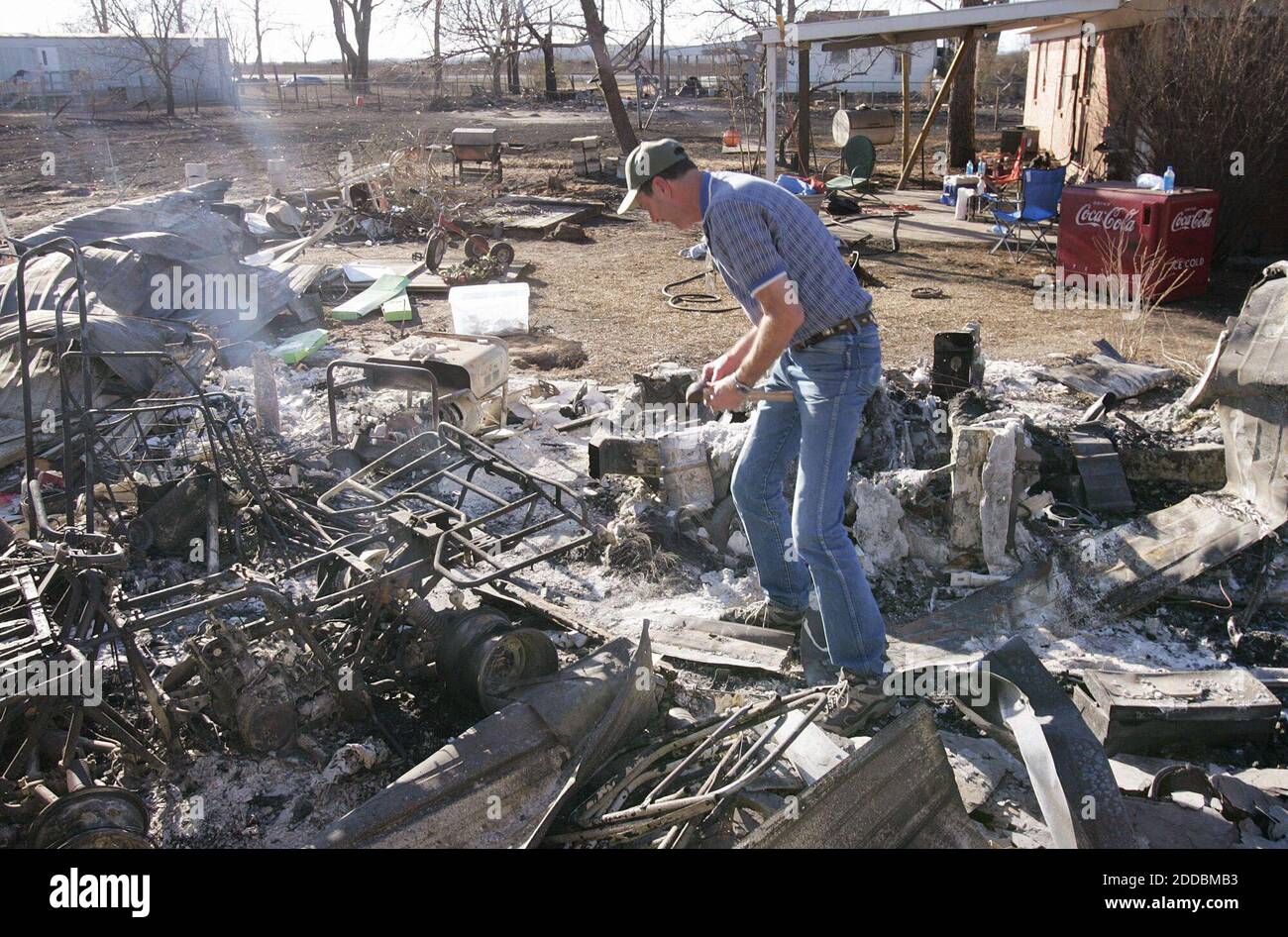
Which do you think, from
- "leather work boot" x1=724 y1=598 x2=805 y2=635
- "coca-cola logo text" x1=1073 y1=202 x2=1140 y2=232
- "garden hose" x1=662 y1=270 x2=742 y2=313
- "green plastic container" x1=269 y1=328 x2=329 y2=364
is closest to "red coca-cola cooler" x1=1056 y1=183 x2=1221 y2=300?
"coca-cola logo text" x1=1073 y1=202 x2=1140 y2=232

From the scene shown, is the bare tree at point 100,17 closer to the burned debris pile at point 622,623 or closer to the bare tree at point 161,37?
the bare tree at point 161,37

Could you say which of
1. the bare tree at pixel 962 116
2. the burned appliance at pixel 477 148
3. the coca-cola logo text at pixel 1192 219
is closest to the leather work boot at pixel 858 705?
the coca-cola logo text at pixel 1192 219

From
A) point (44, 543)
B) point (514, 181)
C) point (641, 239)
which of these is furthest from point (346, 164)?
point (44, 543)

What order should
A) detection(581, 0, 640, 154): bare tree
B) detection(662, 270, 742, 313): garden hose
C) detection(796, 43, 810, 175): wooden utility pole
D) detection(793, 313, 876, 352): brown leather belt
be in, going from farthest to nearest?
detection(581, 0, 640, 154): bare tree, detection(796, 43, 810, 175): wooden utility pole, detection(662, 270, 742, 313): garden hose, detection(793, 313, 876, 352): brown leather belt

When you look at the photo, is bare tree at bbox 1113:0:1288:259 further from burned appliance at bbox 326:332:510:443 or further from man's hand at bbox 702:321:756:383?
man's hand at bbox 702:321:756:383

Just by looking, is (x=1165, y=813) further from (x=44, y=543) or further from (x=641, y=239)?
(x=641, y=239)

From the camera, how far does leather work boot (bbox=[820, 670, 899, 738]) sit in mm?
3355

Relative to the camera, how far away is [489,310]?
9602mm

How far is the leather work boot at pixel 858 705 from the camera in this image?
3.36m

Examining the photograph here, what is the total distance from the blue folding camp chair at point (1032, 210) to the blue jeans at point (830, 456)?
10.3 meters

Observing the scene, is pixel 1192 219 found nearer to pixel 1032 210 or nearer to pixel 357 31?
pixel 1032 210

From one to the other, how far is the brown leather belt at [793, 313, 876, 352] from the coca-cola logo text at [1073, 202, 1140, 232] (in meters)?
7.98

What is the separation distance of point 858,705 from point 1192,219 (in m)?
8.73

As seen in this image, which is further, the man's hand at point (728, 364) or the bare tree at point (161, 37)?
the bare tree at point (161, 37)
